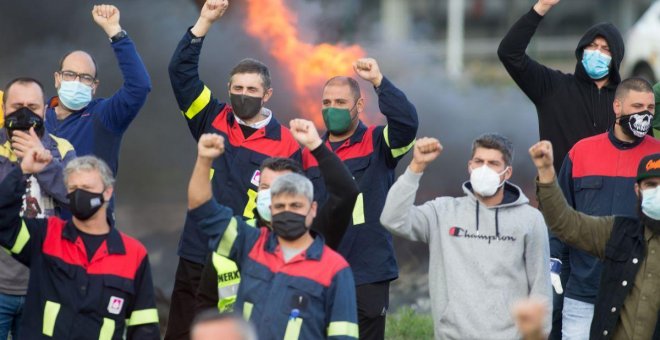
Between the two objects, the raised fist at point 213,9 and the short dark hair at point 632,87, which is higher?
the raised fist at point 213,9

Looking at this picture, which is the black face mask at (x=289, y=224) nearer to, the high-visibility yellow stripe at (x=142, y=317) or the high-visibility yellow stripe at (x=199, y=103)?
the high-visibility yellow stripe at (x=142, y=317)

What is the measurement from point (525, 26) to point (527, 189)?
19.7ft

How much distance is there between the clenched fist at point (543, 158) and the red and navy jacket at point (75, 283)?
2259mm

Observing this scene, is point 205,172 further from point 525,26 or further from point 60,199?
point 525,26

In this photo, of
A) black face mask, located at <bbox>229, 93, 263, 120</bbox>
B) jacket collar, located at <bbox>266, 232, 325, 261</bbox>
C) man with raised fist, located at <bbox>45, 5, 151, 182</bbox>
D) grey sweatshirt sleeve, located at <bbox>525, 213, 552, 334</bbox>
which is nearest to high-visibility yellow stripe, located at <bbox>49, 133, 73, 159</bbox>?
man with raised fist, located at <bbox>45, 5, 151, 182</bbox>

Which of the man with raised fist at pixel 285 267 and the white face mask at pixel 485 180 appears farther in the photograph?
the white face mask at pixel 485 180

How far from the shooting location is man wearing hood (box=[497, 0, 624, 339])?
9422 mm

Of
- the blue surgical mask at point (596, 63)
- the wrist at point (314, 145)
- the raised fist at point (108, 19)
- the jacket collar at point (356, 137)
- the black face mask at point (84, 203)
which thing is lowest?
the black face mask at point (84, 203)

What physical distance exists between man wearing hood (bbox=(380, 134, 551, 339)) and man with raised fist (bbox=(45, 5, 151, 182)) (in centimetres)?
217

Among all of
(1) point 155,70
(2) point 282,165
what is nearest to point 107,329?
(2) point 282,165

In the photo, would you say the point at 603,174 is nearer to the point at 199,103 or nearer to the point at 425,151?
the point at 425,151

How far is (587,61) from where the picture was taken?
9.46 metres

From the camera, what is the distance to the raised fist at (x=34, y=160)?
7.44 metres

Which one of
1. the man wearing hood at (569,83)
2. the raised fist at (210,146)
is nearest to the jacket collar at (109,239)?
Result: the raised fist at (210,146)
